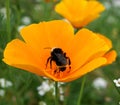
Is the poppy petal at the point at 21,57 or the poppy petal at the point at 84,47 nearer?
the poppy petal at the point at 21,57

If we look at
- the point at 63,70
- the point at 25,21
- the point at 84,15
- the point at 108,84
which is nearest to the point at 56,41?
the point at 63,70

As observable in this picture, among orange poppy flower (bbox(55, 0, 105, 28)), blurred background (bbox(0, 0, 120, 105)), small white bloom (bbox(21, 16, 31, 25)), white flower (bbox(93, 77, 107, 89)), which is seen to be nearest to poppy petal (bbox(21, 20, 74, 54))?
blurred background (bbox(0, 0, 120, 105))

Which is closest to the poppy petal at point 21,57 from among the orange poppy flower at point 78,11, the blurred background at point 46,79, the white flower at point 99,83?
the blurred background at point 46,79

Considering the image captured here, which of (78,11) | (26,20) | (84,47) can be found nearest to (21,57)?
(84,47)

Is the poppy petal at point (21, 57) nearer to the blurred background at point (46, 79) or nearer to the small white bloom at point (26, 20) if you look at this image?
the blurred background at point (46, 79)

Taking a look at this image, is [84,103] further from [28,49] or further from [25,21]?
[28,49]
